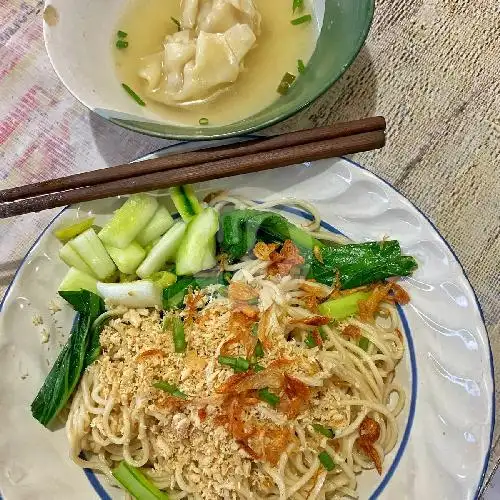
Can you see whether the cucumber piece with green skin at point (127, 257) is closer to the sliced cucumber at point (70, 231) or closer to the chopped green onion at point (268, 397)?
the sliced cucumber at point (70, 231)

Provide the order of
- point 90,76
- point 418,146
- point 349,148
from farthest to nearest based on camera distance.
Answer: point 418,146
point 90,76
point 349,148

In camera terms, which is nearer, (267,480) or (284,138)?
(267,480)

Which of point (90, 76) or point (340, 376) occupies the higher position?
point (90, 76)

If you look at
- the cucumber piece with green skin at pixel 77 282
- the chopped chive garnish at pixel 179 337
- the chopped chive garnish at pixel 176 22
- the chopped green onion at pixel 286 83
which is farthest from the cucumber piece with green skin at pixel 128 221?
the chopped chive garnish at pixel 176 22

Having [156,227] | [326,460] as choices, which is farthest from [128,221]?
[326,460]

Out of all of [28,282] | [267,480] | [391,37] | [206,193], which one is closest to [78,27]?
[206,193]

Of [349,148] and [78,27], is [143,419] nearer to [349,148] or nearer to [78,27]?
[349,148]

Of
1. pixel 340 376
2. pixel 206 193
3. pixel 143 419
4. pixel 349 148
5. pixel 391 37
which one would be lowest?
pixel 143 419
